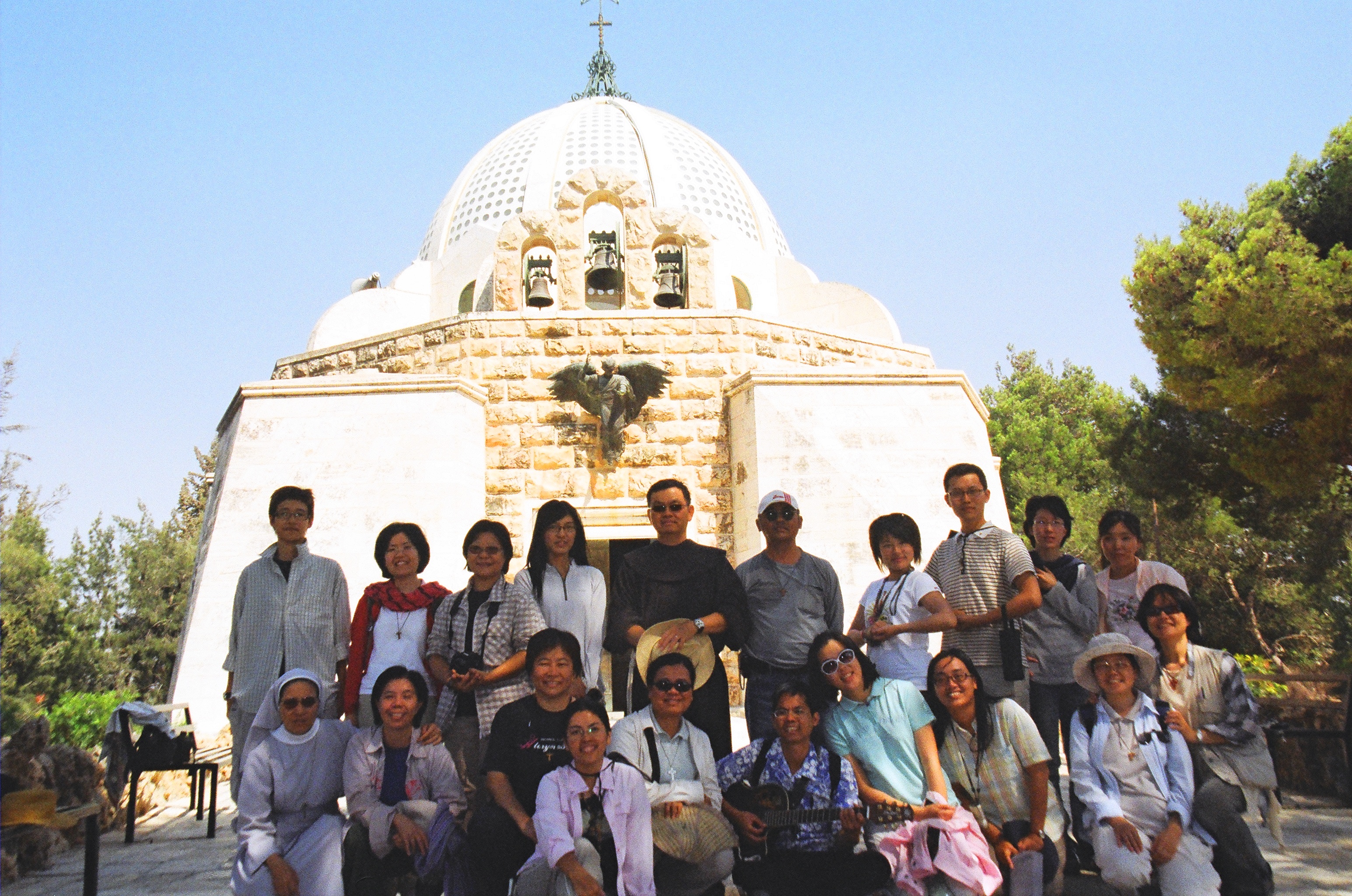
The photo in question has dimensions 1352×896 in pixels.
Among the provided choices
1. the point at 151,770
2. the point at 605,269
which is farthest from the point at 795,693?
the point at 605,269

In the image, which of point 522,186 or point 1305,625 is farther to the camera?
point 522,186

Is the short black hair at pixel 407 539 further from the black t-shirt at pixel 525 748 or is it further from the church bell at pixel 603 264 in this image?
the church bell at pixel 603 264

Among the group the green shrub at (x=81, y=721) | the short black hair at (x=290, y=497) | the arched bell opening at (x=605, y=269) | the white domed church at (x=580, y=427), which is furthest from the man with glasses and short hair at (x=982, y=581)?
the arched bell opening at (x=605, y=269)

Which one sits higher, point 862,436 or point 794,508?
point 862,436

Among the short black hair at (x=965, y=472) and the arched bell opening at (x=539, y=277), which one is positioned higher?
the arched bell opening at (x=539, y=277)

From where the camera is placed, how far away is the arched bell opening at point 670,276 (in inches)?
385

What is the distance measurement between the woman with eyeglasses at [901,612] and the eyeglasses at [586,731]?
3.55ft

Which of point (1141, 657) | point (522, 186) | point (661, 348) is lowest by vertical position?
point (1141, 657)

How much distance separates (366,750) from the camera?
3.36 meters

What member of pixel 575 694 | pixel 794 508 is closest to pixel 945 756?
pixel 794 508

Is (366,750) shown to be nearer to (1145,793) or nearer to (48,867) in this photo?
(48,867)

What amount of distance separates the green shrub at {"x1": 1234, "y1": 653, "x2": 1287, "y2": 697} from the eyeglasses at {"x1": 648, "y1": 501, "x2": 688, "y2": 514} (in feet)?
12.4

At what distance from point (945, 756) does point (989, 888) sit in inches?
17.4

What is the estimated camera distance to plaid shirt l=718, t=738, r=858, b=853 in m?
3.22
